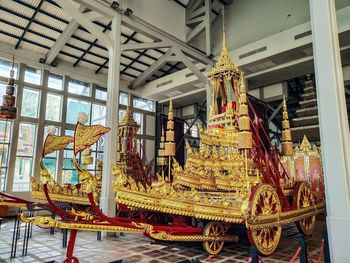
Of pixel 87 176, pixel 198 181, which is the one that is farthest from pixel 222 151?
pixel 87 176

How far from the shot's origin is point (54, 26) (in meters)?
8.15

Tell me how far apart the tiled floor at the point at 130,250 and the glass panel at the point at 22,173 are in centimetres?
367

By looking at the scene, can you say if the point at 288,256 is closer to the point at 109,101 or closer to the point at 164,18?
the point at 109,101

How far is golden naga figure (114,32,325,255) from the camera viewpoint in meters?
3.35

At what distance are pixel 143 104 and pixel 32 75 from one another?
5.19 metres

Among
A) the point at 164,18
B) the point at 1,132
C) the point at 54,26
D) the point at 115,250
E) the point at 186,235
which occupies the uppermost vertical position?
the point at 164,18

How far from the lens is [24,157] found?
8.61 m

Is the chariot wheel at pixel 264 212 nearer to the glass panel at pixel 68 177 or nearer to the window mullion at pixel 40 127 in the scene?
the window mullion at pixel 40 127

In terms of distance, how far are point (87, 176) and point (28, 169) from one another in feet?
24.6

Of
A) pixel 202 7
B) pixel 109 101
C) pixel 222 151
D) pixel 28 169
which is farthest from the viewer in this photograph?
pixel 202 7

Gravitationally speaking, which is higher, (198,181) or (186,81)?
(186,81)

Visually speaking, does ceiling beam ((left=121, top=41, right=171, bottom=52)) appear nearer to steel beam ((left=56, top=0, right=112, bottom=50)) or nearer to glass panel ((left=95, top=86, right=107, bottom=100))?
steel beam ((left=56, top=0, right=112, bottom=50))

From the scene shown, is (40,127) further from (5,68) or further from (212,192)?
(212,192)

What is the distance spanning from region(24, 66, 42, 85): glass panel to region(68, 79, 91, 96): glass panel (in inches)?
45.3
